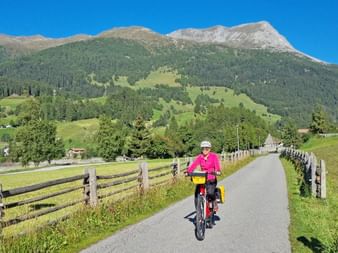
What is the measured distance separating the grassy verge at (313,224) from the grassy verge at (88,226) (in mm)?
4091

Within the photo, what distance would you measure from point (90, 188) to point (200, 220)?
139 inches

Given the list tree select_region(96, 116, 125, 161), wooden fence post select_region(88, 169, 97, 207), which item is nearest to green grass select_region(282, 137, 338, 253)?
wooden fence post select_region(88, 169, 97, 207)

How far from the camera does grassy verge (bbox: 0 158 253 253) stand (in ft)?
27.2

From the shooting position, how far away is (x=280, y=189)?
1994 centimetres

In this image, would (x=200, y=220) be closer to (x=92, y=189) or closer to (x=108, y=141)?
(x=92, y=189)

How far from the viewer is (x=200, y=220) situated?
9516 mm

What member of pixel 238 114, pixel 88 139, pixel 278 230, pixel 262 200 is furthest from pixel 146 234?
pixel 88 139

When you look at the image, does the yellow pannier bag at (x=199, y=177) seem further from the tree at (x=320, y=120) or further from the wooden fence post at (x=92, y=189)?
the tree at (x=320, y=120)

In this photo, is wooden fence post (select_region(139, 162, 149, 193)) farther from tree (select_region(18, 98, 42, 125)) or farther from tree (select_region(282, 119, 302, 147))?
tree (select_region(282, 119, 302, 147))

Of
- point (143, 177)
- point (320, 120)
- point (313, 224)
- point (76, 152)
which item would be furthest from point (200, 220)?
point (76, 152)

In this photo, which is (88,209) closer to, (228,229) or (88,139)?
(228,229)

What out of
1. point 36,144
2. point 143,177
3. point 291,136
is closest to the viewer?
point 143,177

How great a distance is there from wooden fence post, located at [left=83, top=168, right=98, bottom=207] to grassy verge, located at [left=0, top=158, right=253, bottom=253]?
0.28 m

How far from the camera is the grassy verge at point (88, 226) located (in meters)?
8.29
